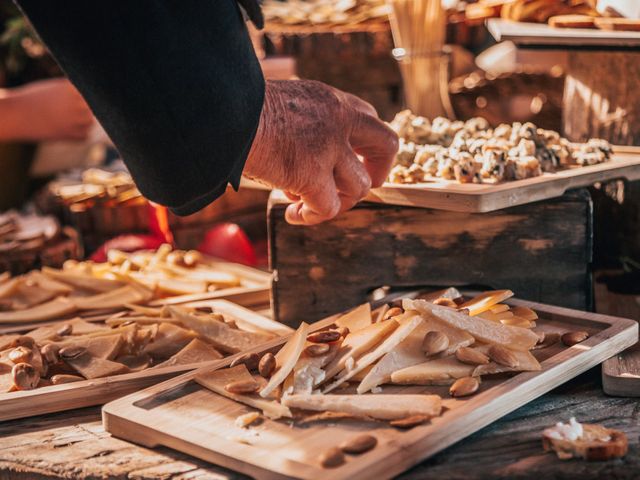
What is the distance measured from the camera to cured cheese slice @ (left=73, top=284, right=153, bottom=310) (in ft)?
6.57

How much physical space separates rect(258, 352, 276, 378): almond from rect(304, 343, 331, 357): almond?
0.06 metres

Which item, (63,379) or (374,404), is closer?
(374,404)

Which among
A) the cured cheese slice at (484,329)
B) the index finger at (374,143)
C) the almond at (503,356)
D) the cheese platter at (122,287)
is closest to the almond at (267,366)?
the cured cheese slice at (484,329)

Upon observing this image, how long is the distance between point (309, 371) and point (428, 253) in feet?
2.00

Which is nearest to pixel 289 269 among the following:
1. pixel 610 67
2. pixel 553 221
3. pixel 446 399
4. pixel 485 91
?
pixel 553 221

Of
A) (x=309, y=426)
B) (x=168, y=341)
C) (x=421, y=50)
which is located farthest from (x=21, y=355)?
(x=421, y=50)

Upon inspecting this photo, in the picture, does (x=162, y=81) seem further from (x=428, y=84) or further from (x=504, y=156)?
(x=428, y=84)

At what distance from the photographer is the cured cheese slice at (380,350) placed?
1351 mm

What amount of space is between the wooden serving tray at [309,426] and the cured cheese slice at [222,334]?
15 centimetres

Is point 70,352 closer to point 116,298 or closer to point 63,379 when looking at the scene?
point 63,379

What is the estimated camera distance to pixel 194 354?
162 centimetres

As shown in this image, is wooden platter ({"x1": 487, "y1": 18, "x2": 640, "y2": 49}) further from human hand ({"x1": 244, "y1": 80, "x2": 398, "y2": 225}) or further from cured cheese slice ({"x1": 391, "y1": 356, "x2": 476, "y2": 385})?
cured cheese slice ({"x1": 391, "y1": 356, "x2": 476, "y2": 385})

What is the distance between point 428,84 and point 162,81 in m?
1.61

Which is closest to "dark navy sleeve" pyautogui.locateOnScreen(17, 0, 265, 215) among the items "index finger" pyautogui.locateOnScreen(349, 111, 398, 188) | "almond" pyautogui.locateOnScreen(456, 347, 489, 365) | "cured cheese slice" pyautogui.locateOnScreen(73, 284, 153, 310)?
"index finger" pyautogui.locateOnScreen(349, 111, 398, 188)
